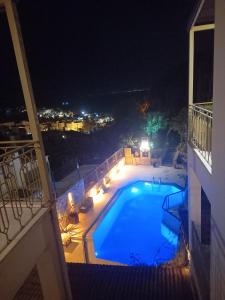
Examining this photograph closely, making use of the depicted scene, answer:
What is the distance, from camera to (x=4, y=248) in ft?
8.31

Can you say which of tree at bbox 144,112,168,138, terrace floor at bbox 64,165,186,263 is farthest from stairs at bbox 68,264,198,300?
tree at bbox 144,112,168,138

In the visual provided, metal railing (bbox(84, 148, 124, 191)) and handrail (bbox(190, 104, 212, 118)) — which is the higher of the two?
handrail (bbox(190, 104, 212, 118))

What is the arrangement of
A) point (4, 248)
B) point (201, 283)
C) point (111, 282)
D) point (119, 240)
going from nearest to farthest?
point (4, 248) → point (201, 283) → point (111, 282) → point (119, 240)

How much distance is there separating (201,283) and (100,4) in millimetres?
13646

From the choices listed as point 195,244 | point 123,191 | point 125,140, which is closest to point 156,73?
point 125,140

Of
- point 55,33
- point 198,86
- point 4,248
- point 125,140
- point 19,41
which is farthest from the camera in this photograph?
point 55,33

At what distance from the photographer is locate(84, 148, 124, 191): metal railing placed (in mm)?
11617

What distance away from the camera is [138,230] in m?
10.8

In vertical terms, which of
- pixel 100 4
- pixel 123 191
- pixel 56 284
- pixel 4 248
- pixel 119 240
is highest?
pixel 100 4

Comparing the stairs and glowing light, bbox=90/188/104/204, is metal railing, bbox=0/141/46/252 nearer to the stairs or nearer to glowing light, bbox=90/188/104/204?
the stairs

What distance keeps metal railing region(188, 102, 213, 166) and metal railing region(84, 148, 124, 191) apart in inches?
272

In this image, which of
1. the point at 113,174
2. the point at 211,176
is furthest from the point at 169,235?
the point at 211,176

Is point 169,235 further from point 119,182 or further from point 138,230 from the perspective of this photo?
point 119,182

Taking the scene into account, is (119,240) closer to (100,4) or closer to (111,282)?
(111,282)
